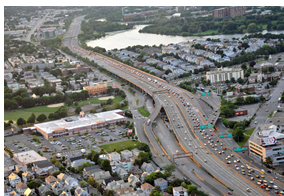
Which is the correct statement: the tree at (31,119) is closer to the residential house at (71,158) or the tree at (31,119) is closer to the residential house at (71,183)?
the residential house at (71,158)

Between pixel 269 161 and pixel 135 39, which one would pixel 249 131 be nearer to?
pixel 269 161

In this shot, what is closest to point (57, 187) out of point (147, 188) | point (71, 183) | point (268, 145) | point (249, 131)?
point (71, 183)

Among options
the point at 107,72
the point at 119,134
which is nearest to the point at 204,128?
the point at 119,134

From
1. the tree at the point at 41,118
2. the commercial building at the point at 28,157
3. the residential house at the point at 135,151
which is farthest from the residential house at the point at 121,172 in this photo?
the tree at the point at 41,118

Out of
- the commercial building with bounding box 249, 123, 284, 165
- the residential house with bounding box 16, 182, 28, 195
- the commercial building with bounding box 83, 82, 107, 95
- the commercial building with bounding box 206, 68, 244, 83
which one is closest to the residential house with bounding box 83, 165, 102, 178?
the residential house with bounding box 16, 182, 28, 195

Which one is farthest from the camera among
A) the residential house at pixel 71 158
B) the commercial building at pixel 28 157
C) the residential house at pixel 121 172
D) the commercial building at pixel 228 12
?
the commercial building at pixel 228 12
